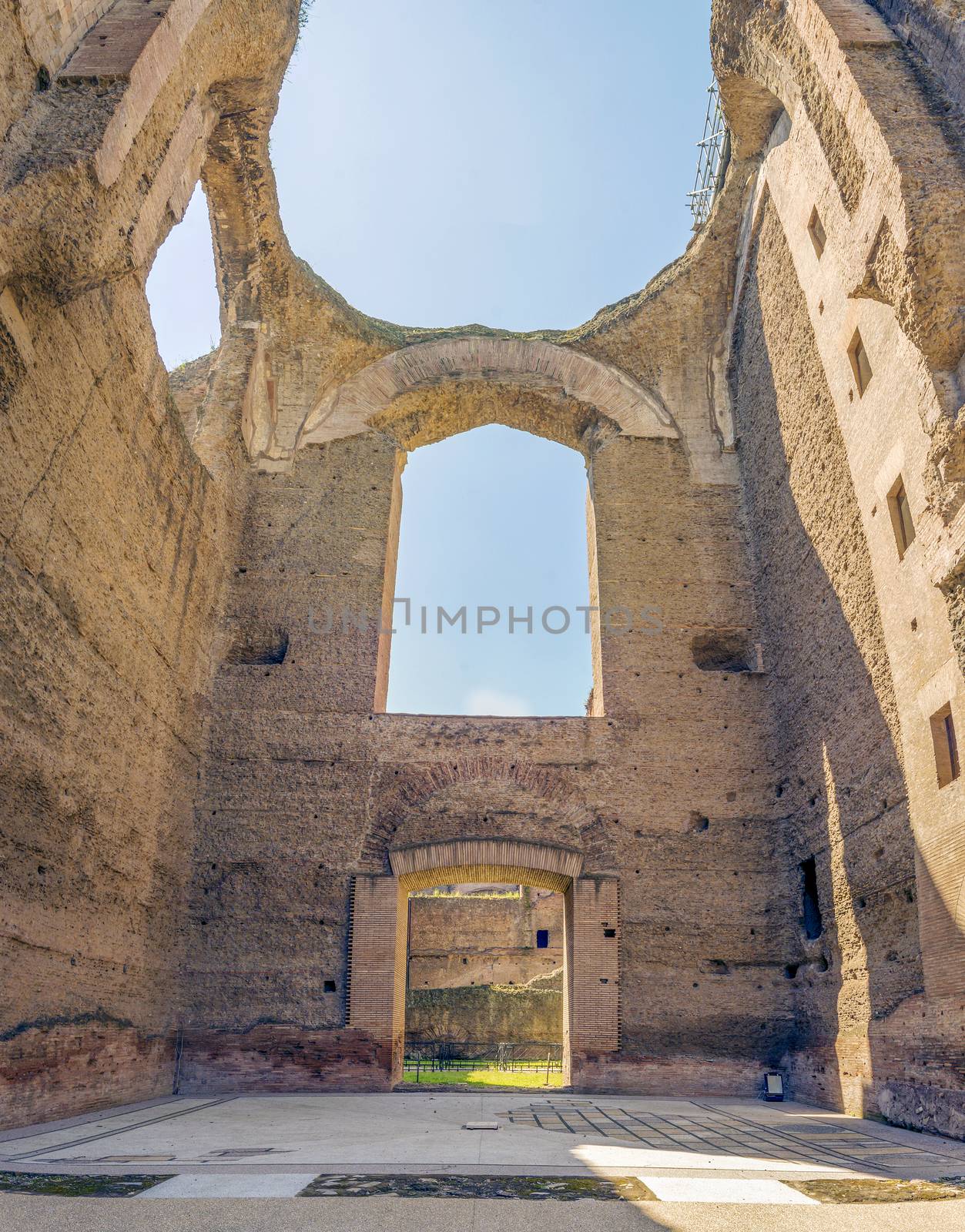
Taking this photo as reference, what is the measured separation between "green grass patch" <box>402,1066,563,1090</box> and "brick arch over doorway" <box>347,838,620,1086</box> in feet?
5.22

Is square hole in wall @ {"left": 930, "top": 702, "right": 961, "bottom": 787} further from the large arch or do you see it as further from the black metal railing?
the black metal railing

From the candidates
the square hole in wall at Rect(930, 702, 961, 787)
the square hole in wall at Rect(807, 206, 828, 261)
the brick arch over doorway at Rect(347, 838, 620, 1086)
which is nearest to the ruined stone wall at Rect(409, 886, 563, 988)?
the brick arch over doorway at Rect(347, 838, 620, 1086)

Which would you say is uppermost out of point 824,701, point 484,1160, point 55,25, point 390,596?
point 55,25

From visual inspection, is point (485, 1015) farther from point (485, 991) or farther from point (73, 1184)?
point (73, 1184)

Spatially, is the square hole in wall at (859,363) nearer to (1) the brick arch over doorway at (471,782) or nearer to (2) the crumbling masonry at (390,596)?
(2) the crumbling masonry at (390,596)

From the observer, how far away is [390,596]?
11.1 m

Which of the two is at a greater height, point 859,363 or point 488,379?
point 488,379

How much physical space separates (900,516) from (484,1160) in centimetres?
541

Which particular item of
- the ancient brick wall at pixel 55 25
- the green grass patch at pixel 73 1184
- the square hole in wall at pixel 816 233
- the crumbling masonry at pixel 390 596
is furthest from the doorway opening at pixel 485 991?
the ancient brick wall at pixel 55 25

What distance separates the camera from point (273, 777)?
963 centimetres

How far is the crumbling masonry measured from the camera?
6.21 meters

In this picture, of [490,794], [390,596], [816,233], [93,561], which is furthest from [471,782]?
[816,233]

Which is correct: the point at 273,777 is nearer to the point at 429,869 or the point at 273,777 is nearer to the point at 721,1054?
the point at 429,869

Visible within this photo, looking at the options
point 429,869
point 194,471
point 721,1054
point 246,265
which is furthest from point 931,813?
point 246,265
